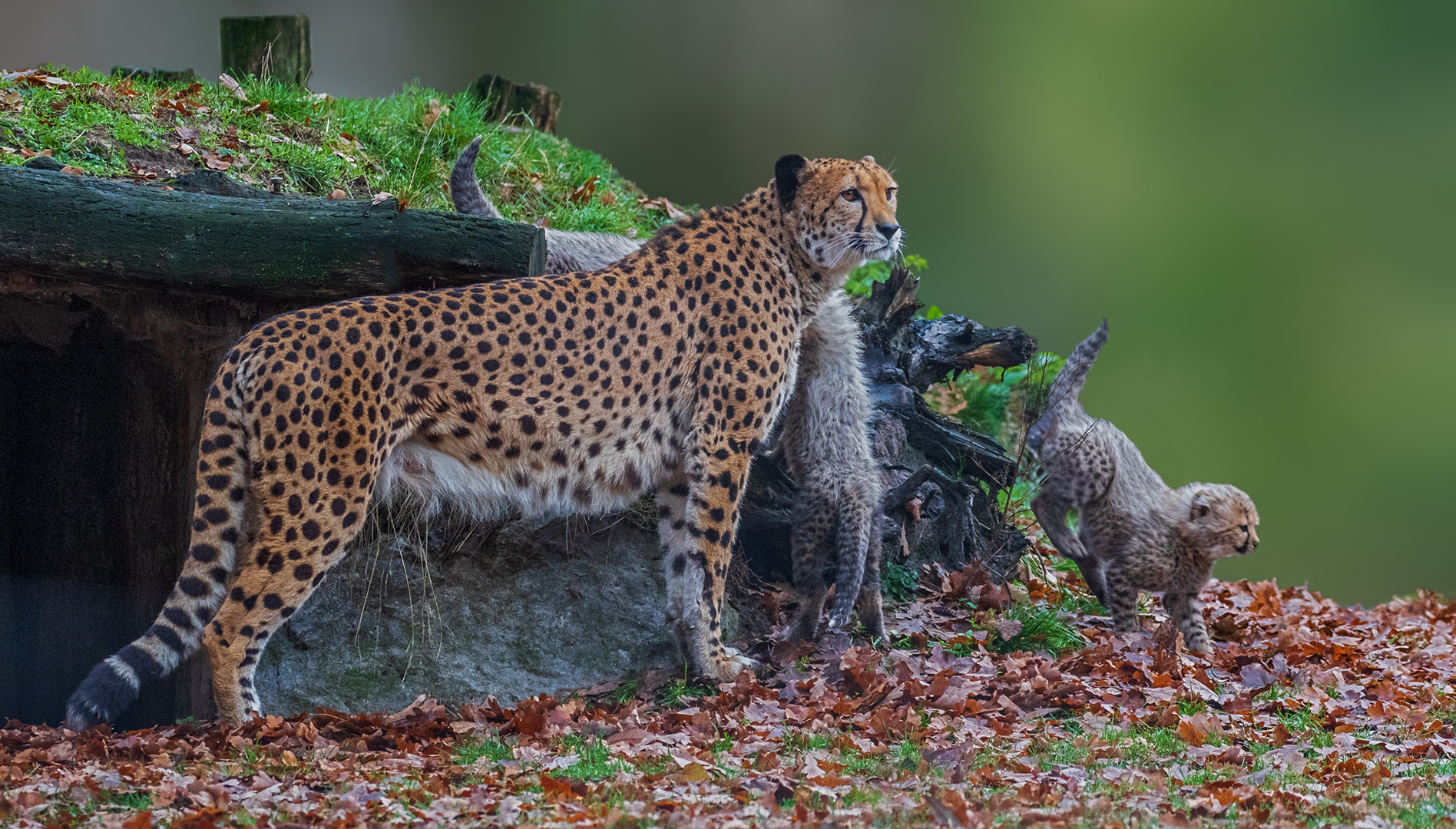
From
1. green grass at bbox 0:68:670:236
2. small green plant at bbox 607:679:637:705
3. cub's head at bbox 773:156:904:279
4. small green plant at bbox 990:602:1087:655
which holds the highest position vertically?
green grass at bbox 0:68:670:236

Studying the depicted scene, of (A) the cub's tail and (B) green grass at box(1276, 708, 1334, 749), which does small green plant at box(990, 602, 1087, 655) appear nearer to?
(B) green grass at box(1276, 708, 1334, 749)

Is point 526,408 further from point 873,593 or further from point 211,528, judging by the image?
point 873,593

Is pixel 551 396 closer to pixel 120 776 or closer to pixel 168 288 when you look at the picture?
pixel 168 288

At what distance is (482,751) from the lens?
481 cm

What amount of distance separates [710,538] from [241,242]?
2625mm

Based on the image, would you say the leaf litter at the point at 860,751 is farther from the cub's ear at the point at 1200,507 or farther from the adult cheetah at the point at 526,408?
the cub's ear at the point at 1200,507

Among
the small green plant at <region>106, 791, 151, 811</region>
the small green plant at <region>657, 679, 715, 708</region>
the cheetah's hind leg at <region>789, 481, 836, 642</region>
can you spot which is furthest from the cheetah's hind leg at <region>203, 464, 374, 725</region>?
the cheetah's hind leg at <region>789, 481, 836, 642</region>

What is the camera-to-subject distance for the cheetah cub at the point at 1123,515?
7617 mm

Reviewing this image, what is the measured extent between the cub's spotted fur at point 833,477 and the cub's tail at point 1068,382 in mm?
1775

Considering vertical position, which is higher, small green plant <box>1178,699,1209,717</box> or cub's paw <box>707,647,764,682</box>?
cub's paw <box>707,647,764,682</box>

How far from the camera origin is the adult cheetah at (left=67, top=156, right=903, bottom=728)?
15.9 feet

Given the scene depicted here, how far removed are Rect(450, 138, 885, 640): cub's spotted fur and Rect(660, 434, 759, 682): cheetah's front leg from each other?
77 cm

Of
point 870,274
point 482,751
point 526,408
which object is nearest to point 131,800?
point 482,751

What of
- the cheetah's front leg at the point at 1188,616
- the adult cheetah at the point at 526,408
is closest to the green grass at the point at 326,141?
the adult cheetah at the point at 526,408
